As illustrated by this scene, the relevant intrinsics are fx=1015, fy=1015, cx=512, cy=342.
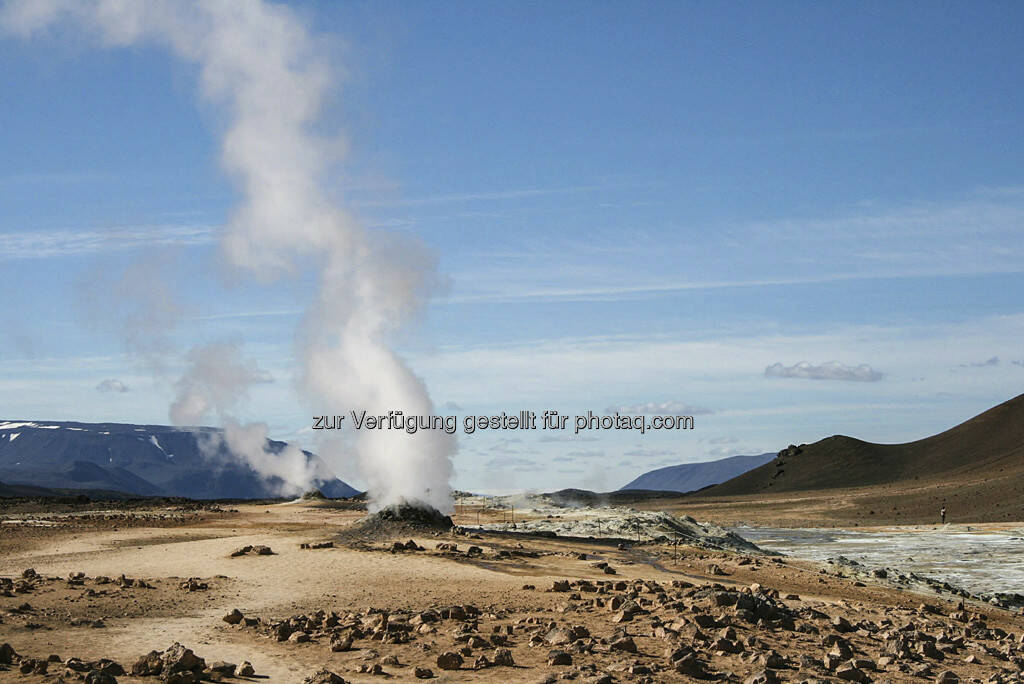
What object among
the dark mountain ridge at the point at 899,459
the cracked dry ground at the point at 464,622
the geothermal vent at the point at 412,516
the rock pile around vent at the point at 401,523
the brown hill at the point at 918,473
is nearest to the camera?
the cracked dry ground at the point at 464,622

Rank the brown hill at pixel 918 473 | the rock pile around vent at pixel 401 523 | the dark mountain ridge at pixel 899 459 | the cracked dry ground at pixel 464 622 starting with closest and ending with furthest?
the cracked dry ground at pixel 464 622 < the rock pile around vent at pixel 401 523 < the brown hill at pixel 918 473 < the dark mountain ridge at pixel 899 459

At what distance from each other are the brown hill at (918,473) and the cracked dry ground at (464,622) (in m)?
50.8

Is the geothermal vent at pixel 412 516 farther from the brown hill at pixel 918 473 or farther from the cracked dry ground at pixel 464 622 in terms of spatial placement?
the brown hill at pixel 918 473

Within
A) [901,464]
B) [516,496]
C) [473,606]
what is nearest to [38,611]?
[473,606]

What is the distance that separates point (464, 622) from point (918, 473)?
101824mm

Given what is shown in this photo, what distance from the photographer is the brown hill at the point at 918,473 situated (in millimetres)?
77250

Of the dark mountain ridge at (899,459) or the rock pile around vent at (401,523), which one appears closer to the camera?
the rock pile around vent at (401,523)

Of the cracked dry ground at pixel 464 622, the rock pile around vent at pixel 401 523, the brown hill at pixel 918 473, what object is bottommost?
the cracked dry ground at pixel 464 622

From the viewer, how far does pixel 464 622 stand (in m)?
17.9

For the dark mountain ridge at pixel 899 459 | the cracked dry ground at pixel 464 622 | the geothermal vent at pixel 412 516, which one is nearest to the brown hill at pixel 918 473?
the dark mountain ridge at pixel 899 459

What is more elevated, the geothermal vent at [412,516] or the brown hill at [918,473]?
the brown hill at [918,473]

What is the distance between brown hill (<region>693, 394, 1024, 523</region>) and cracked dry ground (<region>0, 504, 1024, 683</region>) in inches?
2000

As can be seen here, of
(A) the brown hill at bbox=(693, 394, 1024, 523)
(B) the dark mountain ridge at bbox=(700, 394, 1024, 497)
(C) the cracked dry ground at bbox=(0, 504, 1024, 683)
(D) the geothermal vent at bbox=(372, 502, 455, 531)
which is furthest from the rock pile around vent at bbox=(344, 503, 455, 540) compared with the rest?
(B) the dark mountain ridge at bbox=(700, 394, 1024, 497)

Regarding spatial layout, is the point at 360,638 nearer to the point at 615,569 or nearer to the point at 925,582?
the point at 615,569
